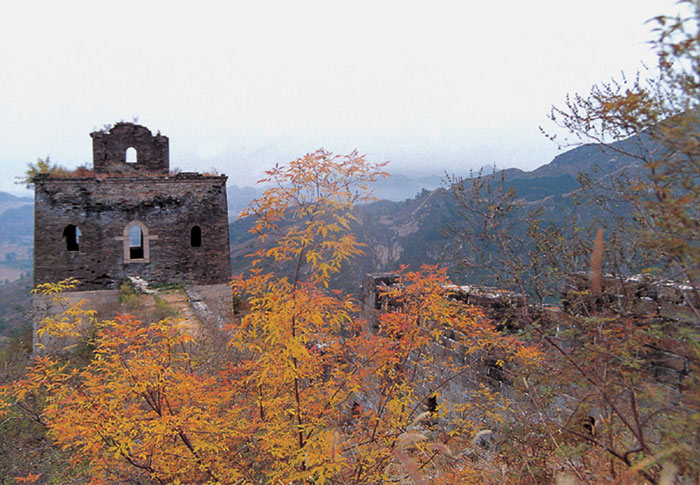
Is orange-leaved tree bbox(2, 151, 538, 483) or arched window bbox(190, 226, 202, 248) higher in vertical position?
arched window bbox(190, 226, 202, 248)

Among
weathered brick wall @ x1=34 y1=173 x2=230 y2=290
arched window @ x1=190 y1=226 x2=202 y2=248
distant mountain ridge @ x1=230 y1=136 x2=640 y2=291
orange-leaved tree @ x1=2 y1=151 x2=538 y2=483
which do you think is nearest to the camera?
Answer: orange-leaved tree @ x1=2 y1=151 x2=538 y2=483

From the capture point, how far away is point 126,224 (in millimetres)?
14273

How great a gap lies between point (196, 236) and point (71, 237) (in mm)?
4057

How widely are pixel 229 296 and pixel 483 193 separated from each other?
40.9ft

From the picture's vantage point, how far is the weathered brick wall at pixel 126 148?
1488 centimetres

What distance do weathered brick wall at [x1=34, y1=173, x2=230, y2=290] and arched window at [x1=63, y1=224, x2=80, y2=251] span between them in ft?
0.56

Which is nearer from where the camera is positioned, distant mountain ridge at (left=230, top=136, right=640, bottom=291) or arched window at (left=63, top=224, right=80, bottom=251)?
arched window at (left=63, top=224, right=80, bottom=251)

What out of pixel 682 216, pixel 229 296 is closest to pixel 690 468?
pixel 682 216

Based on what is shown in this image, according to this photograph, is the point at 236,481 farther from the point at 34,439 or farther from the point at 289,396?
the point at 34,439

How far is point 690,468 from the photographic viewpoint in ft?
6.76

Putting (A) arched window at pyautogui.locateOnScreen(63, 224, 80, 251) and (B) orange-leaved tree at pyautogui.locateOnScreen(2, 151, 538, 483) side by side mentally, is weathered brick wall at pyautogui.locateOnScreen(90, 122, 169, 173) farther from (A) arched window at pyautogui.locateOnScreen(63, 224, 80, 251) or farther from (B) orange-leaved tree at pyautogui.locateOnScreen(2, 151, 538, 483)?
(B) orange-leaved tree at pyautogui.locateOnScreen(2, 151, 538, 483)

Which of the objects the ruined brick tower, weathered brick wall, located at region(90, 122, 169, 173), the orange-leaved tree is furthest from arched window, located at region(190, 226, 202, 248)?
the orange-leaved tree

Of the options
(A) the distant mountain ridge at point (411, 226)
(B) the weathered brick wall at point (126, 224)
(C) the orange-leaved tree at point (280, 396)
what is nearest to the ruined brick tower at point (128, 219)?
(B) the weathered brick wall at point (126, 224)

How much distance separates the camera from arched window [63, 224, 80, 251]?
45.9 ft
